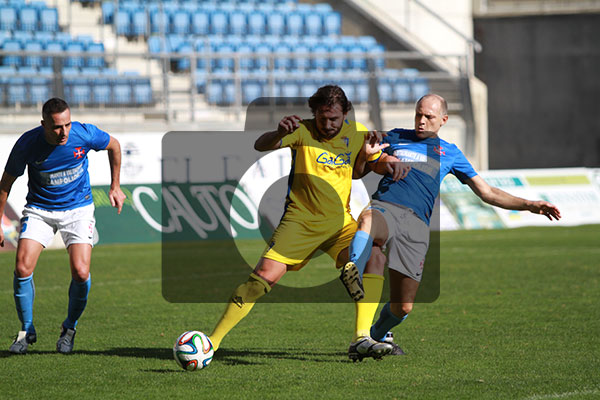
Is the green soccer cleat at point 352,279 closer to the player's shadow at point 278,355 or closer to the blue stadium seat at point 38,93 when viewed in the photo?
the player's shadow at point 278,355

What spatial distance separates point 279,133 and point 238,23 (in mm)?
18668

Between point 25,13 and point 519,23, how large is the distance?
1585cm

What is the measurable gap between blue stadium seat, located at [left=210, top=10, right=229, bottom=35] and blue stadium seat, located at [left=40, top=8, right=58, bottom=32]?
4076 millimetres

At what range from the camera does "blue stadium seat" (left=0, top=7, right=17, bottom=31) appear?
70.1ft

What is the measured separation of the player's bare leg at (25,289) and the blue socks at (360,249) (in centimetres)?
270

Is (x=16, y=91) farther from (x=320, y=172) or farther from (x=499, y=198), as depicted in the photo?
(x=499, y=198)

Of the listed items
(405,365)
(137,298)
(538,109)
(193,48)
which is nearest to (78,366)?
(405,365)

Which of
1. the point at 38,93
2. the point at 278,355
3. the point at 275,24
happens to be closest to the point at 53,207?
the point at 278,355

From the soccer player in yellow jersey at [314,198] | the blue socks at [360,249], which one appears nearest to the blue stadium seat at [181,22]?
the soccer player in yellow jersey at [314,198]

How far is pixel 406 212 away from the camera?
21.9 feet

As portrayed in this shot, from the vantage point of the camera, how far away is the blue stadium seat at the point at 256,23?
24.3m

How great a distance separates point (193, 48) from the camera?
2142 cm

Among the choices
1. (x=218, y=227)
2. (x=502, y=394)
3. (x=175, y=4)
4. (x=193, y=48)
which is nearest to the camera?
(x=502, y=394)

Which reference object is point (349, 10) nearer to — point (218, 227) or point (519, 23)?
point (519, 23)
